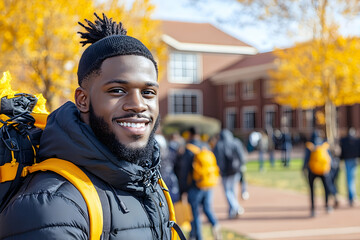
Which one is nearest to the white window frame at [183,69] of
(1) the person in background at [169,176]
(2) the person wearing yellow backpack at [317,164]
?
(2) the person wearing yellow backpack at [317,164]

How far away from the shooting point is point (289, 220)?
7656mm

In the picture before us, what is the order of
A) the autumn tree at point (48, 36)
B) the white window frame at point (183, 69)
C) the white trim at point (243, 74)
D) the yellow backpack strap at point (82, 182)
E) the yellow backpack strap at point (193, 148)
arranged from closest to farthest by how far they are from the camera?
the yellow backpack strap at point (82, 182) → the autumn tree at point (48, 36) → the yellow backpack strap at point (193, 148) → the white trim at point (243, 74) → the white window frame at point (183, 69)

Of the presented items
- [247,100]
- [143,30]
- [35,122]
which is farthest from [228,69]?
[35,122]

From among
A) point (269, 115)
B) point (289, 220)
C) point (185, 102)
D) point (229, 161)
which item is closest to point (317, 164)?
point (289, 220)

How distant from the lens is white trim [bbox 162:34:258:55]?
33909 millimetres

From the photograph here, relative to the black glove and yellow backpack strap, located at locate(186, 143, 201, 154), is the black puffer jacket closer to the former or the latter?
the black glove

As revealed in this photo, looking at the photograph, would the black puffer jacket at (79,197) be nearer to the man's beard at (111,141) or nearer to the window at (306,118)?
the man's beard at (111,141)

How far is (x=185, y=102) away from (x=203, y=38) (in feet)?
20.0

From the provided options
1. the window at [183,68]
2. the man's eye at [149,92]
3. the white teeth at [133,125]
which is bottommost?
the white teeth at [133,125]

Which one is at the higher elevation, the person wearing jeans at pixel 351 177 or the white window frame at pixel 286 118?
the white window frame at pixel 286 118

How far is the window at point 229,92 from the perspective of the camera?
36688mm

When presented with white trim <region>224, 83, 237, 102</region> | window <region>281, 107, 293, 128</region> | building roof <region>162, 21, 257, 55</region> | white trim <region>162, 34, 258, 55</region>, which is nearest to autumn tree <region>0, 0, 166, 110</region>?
window <region>281, 107, 293, 128</region>

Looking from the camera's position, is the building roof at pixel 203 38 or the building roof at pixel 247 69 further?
the building roof at pixel 203 38

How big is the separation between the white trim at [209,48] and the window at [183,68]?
30.7 inches
